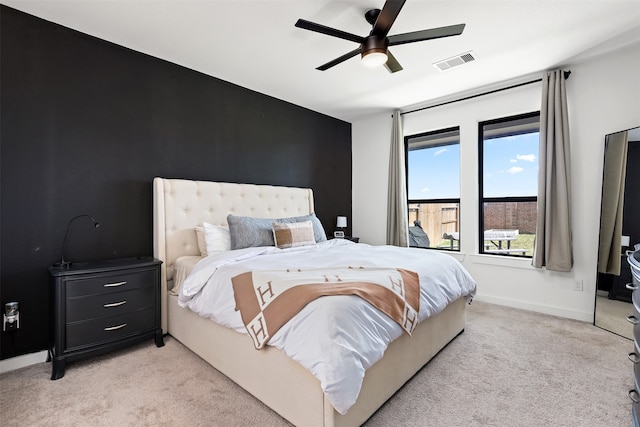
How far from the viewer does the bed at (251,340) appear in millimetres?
1548

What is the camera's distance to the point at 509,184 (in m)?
3.85

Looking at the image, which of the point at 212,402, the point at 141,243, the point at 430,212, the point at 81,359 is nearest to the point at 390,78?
the point at 430,212

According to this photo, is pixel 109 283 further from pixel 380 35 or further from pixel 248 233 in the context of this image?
pixel 380 35

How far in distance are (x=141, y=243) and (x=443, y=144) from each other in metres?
4.06

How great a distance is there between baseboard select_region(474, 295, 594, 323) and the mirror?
14cm

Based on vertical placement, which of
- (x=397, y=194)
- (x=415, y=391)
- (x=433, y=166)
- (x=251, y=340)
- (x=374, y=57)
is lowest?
(x=415, y=391)

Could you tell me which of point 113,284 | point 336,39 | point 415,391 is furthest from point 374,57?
point 113,284

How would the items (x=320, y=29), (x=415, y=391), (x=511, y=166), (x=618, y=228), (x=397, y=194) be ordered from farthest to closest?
(x=397, y=194)
(x=511, y=166)
(x=618, y=228)
(x=320, y=29)
(x=415, y=391)

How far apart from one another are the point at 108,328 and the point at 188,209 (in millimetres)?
1204

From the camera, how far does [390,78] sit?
3512 millimetres

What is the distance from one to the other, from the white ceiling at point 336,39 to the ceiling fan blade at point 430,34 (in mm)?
309

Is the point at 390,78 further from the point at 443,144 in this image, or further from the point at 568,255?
the point at 568,255

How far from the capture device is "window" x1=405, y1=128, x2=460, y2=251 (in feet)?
14.2

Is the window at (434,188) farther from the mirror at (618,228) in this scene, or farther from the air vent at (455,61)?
the mirror at (618,228)
